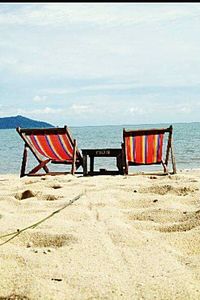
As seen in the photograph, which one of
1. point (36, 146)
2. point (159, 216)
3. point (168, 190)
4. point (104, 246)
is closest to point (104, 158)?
point (36, 146)

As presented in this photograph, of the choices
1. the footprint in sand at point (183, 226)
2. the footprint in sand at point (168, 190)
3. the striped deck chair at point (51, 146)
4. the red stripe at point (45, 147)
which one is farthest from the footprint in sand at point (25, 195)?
the red stripe at point (45, 147)

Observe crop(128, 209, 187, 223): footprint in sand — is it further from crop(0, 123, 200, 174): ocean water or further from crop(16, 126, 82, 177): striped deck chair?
crop(0, 123, 200, 174): ocean water

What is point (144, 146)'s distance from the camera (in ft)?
21.8

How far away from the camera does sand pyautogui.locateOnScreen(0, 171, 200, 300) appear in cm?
189

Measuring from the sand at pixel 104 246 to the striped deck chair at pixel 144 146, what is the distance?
2497 mm

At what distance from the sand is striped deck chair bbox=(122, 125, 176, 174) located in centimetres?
250

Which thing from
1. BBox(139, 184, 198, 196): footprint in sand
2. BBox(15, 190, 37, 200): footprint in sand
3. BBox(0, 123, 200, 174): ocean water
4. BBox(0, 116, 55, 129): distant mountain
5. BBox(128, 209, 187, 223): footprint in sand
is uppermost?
BBox(128, 209, 187, 223): footprint in sand

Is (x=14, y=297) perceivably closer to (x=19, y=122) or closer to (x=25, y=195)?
(x=25, y=195)

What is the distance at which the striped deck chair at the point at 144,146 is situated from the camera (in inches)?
256

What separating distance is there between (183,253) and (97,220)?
2.70 ft

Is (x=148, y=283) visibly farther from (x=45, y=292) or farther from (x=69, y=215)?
(x=69, y=215)

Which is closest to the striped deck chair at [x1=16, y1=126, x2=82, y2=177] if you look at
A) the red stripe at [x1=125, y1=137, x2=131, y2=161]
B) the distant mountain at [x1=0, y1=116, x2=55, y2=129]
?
the red stripe at [x1=125, y1=137, x2=131, y2=161]

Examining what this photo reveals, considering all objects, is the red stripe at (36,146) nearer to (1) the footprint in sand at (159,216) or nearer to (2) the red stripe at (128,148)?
(2) the red stripe at (128,148)

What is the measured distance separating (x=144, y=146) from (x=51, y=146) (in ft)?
4.38
